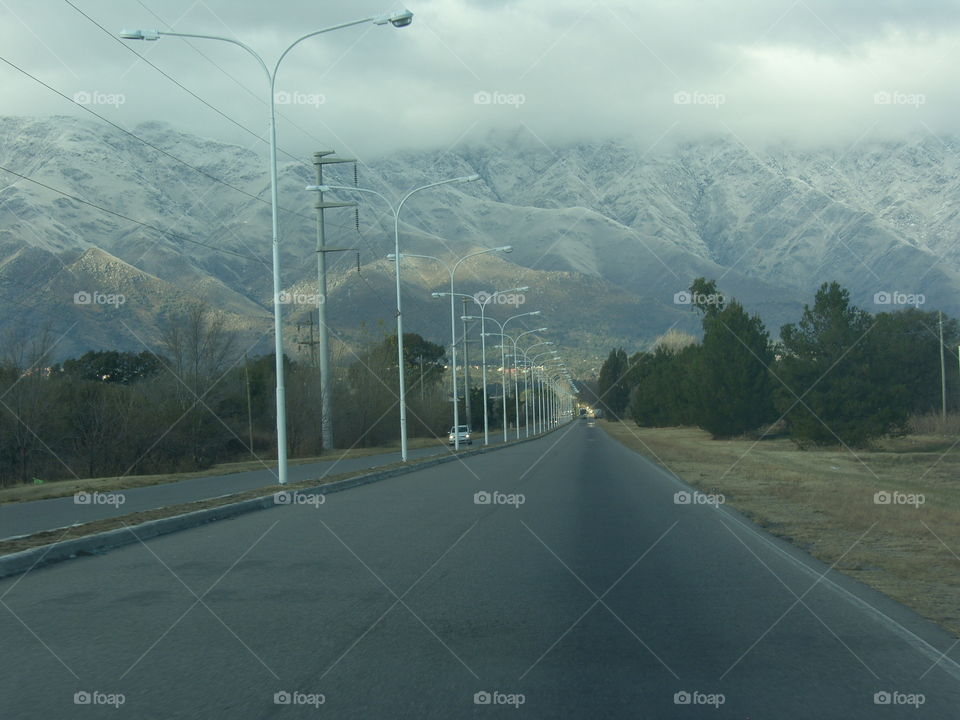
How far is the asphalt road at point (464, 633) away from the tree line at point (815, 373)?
44539 mm

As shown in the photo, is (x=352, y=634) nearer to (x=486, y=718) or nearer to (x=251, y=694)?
(x=251, y=694)

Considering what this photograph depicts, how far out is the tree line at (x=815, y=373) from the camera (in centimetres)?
5656

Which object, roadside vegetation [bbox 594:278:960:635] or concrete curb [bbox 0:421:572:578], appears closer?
concrete curb [bbox 0:421:572:578]

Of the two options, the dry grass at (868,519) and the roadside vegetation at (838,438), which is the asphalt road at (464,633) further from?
the roadside vegetation at (838,438)

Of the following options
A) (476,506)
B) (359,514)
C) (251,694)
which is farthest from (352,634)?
(476,506)

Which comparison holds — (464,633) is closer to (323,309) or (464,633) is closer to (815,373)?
(323,309)

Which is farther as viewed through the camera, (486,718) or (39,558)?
(39,558)

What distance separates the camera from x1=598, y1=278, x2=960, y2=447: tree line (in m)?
56.6

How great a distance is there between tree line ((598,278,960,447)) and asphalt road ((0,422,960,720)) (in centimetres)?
4454

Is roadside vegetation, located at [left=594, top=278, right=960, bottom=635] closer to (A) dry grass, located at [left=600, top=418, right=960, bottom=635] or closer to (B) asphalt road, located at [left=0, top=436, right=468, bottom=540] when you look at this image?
(A) dry grass, located at [left=600, top=418, right=960, bottom=635]

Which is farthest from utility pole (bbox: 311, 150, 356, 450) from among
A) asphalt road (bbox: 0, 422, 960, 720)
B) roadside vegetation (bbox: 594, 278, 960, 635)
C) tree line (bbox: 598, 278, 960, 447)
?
asphalt road (bbox: 0, 422, 960, 720)

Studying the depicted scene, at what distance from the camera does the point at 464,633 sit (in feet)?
27.5

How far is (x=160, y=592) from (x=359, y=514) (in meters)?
8.88

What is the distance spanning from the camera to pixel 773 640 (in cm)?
816
